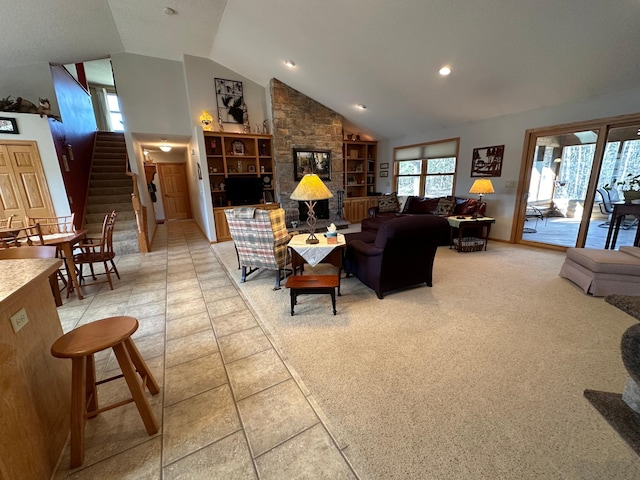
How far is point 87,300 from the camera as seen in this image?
120 inches

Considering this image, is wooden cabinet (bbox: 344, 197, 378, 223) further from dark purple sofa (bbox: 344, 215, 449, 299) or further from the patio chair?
the patio chair

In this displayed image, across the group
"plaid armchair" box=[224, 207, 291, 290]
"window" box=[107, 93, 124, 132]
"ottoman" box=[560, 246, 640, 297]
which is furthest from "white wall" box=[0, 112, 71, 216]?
"ottoman" box=[560, 246, 640, 297]

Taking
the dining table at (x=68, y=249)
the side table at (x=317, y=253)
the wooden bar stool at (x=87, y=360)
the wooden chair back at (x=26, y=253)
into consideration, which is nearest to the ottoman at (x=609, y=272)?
the side table at (x=317, y=253)

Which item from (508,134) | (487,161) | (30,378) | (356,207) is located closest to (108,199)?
(30,378)

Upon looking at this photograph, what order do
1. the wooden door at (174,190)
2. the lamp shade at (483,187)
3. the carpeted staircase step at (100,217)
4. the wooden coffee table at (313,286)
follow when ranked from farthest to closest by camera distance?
the wooden door at (174,190)
the carpeted staircase step at (100,217)
the lamp shade at (483,187)
the wooden coffee table at (313,286)

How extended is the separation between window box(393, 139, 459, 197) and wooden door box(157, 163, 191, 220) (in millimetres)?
7335

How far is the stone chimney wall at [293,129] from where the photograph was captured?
5.93 metres

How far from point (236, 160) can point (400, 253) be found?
5.08 meters

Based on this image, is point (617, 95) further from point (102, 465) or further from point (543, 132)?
point (102, 465)

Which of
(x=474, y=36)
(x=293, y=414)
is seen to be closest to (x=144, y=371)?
(x=293, y=414)

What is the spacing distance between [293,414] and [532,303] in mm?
2694

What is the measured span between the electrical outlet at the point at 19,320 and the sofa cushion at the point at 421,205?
5.87 metres

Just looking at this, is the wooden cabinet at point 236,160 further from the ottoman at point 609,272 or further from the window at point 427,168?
the ottoman at point 609,272

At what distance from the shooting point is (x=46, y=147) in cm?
427
